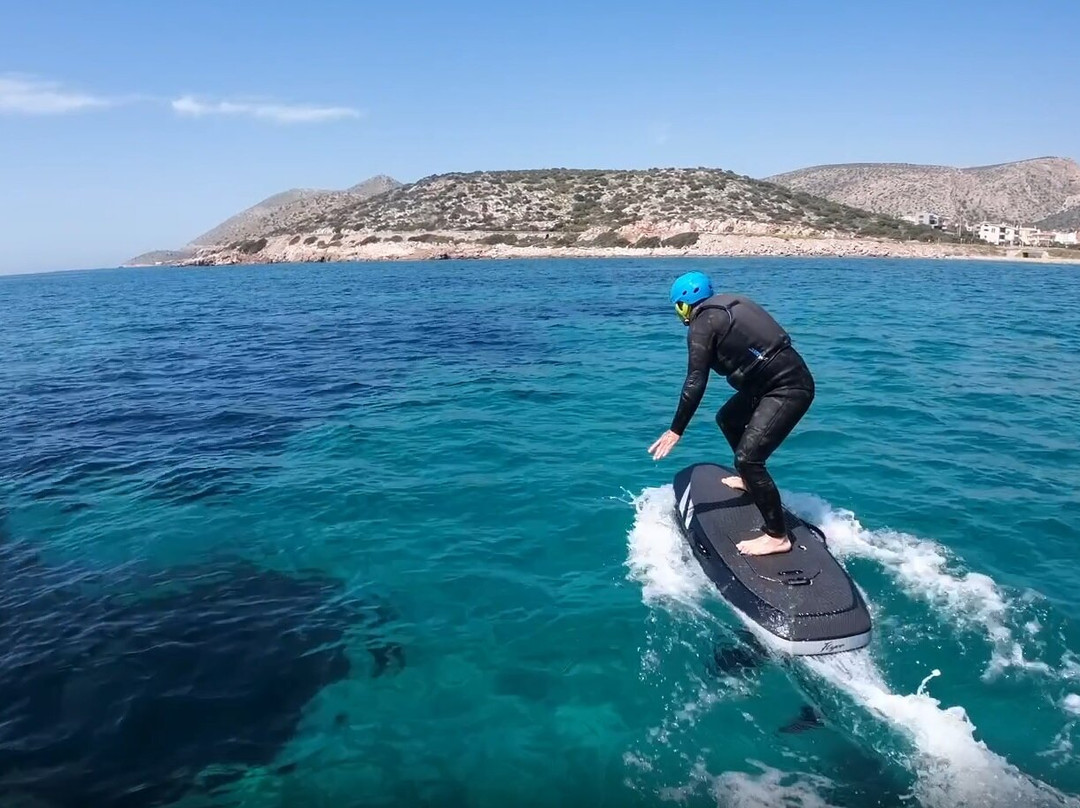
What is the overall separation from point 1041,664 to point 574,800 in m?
4.61

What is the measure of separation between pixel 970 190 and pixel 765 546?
202 metres

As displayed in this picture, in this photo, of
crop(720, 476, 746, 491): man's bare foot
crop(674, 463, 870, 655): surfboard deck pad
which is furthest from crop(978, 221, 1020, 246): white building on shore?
crop(674, 463, 870, 655): surfboard deck pad

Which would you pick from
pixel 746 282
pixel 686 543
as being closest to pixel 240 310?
pixel 746 282

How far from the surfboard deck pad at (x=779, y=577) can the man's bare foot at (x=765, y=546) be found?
0.17 feet

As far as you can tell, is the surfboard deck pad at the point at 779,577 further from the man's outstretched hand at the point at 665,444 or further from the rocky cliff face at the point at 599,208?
the rocky cliff face at the point at 599,208

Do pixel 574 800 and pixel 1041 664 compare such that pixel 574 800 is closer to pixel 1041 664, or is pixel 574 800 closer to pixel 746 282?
pixel 1041 664

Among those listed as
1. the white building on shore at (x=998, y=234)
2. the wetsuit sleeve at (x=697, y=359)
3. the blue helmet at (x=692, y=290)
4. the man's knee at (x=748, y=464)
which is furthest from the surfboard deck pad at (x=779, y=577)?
the white building on shore at (x=998, y=234)

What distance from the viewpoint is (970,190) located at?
173875 millimetres

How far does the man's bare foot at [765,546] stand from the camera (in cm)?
750

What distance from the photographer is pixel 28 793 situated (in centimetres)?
Answer: 556

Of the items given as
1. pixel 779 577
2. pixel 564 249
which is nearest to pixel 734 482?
pixel 779 577

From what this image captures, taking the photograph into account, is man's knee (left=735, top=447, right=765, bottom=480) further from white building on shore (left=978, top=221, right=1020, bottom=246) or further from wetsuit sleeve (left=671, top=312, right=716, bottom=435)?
white building on shore (left=978, top=221, right=1020, bottom=246)

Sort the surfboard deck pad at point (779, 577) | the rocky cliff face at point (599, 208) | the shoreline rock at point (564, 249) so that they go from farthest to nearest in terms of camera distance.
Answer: the rocky cliff face at point (599, 208) → the shoreline rock at point (564, 249) → the surfboard deck pad at point (779, 577)

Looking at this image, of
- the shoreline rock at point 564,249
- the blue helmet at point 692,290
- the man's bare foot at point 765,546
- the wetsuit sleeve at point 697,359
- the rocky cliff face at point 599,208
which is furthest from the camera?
the rocky cliff face at point 599,208
